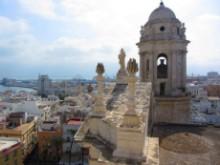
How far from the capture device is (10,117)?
33.8 m

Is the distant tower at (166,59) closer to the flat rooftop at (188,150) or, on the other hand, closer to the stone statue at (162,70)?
the stone statue at (162,70)

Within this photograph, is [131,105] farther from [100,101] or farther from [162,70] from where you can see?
[162,70]

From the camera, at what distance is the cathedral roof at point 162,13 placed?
546 inches

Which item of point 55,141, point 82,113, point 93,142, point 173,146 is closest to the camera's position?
point 93,142

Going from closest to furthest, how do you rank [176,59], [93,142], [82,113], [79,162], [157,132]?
[93,142] < [157,132] < [176,59] < [79,162] < [82,113]

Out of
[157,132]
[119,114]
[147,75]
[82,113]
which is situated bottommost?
[82,113]

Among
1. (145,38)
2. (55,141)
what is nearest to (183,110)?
(145,38)

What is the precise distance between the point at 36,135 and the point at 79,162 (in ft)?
31.9

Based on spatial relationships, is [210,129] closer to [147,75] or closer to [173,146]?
[173,146]

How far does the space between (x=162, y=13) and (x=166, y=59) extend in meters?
2.80

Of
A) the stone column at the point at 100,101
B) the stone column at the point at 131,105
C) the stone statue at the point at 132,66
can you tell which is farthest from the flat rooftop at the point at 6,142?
the stone statue at the point at 132,66

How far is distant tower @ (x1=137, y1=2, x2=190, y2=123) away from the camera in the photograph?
45.3 feet

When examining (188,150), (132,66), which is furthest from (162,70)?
(132,66)

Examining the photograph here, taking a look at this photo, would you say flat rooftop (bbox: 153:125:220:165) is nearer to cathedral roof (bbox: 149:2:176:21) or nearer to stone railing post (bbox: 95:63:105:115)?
stone railing post (bbox: 95:63:105:115)
